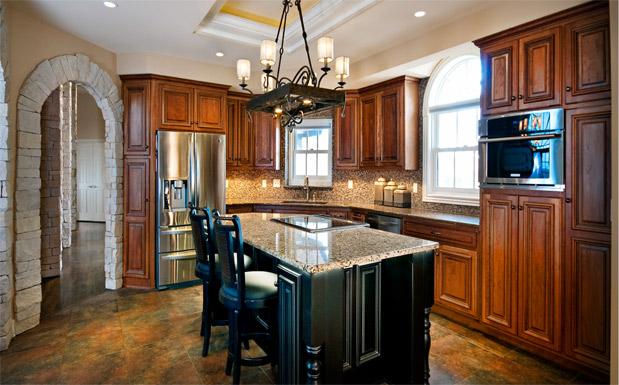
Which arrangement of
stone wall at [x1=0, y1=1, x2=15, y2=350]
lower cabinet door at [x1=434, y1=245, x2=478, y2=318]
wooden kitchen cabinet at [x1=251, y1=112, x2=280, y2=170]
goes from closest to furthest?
stone wall at [x1=0, y1=1, x2=15, y2=350]
lower cabinet door at [x1=434, y1=245, x2=478, y2=318]
wooden kitchen cabinet at [x1=251, y1=112, x2=280, y2=170]

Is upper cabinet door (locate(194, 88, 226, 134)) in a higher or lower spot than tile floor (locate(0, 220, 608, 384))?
higher

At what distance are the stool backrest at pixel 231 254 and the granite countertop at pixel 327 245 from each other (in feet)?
0.42

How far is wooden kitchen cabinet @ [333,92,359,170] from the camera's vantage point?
4.71 metres

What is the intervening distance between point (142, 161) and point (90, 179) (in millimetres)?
6399

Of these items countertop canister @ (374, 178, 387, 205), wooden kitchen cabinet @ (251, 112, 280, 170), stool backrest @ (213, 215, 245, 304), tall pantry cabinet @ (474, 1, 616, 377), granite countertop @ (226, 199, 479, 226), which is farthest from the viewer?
wooden kitchen cabinet @ (251, 112, 280, 170)

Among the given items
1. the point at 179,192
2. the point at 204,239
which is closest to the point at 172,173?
the point at 179,192

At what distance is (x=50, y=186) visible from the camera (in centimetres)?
452

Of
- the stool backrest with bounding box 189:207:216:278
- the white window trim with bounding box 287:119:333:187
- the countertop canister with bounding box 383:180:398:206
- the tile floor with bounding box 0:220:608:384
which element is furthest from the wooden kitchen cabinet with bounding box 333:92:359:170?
the stool backrest with bounding box 189:207:216:278

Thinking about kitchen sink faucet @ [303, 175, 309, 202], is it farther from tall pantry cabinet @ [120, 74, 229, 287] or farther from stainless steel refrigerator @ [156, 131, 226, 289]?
tall pantry cabinet @ [120, 74, 229, 287]

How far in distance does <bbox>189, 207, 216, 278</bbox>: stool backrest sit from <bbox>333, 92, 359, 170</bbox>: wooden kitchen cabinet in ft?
8.69

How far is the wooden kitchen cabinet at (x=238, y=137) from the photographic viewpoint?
4.94m

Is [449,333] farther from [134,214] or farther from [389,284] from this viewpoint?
[134,214]

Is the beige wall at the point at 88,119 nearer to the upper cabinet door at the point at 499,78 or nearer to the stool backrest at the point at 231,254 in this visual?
the stool backrest at the point at 231,254

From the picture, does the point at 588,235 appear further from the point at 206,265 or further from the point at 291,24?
the point at 291,24
